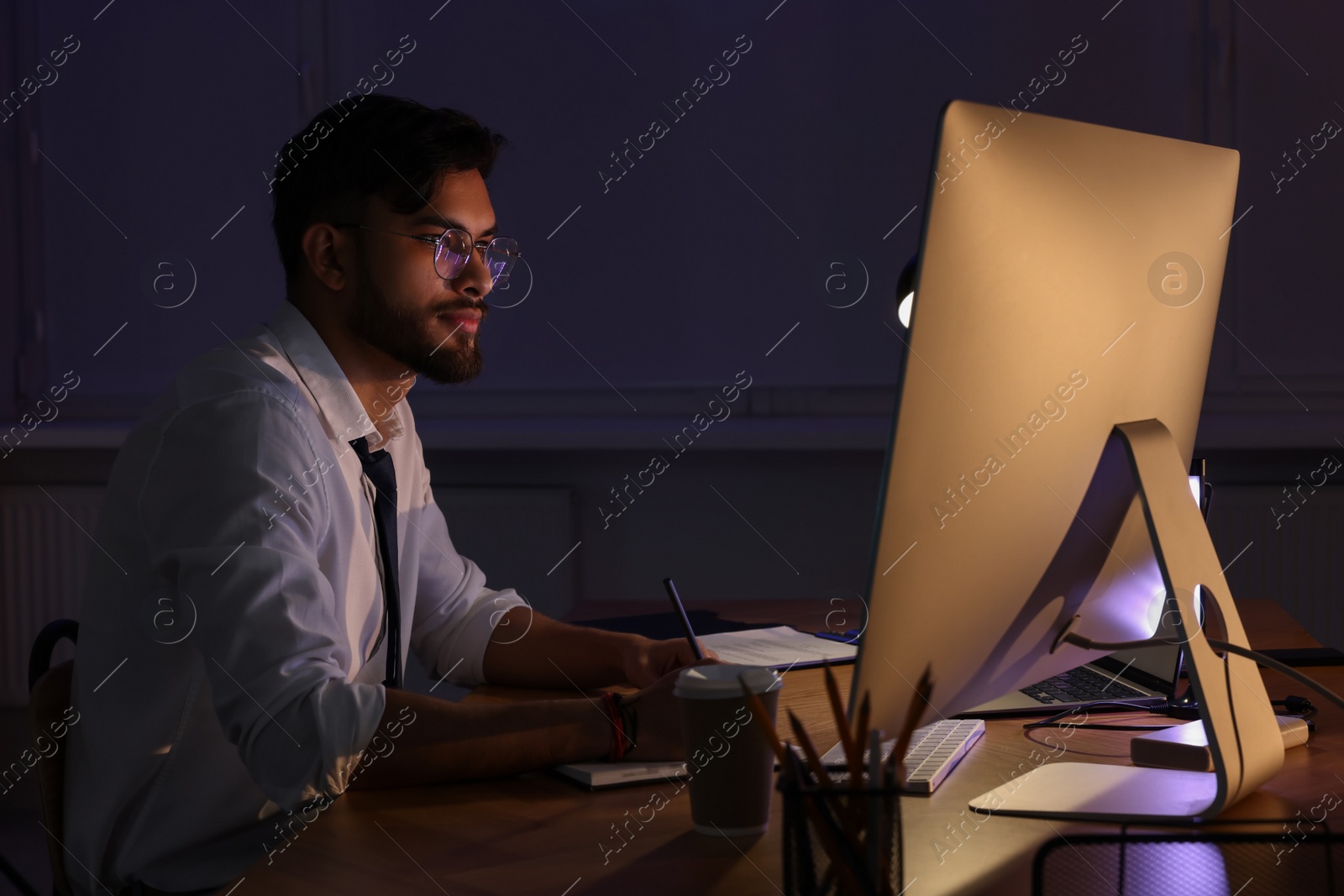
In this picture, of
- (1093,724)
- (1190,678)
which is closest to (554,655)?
(1093,724)

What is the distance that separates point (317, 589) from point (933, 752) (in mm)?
605

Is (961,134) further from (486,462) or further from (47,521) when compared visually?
(47,521)

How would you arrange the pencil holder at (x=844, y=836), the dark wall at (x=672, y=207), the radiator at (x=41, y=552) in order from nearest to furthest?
the pencil holder at (x=844, y=836)
the dark wall at (x=672, y=207)
the radiator at (x=41, y=552)

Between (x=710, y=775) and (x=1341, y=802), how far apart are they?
1.69ft

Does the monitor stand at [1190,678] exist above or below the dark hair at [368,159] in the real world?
below

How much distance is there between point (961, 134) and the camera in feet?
2.24

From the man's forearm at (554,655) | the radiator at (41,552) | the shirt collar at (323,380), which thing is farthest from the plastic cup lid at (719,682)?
the radiator at (41,552)

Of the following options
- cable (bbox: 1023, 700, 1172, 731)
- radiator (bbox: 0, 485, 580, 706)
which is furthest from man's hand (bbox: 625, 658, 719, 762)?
radiator (bbox: 0, 485, 580, 706)

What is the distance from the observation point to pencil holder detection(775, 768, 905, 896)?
0.61 meters

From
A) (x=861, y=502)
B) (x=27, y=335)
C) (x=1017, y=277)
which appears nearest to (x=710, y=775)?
(x=1017, y=277)

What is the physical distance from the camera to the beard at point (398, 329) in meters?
1.56

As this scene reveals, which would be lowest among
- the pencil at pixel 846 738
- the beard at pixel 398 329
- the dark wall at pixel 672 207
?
the pencil at pixel 846 738

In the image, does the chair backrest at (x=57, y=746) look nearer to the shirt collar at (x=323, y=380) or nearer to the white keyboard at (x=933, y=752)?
the shirt collar at (x=323, y=380)

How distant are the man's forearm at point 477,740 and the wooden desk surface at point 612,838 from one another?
0.6 inches
